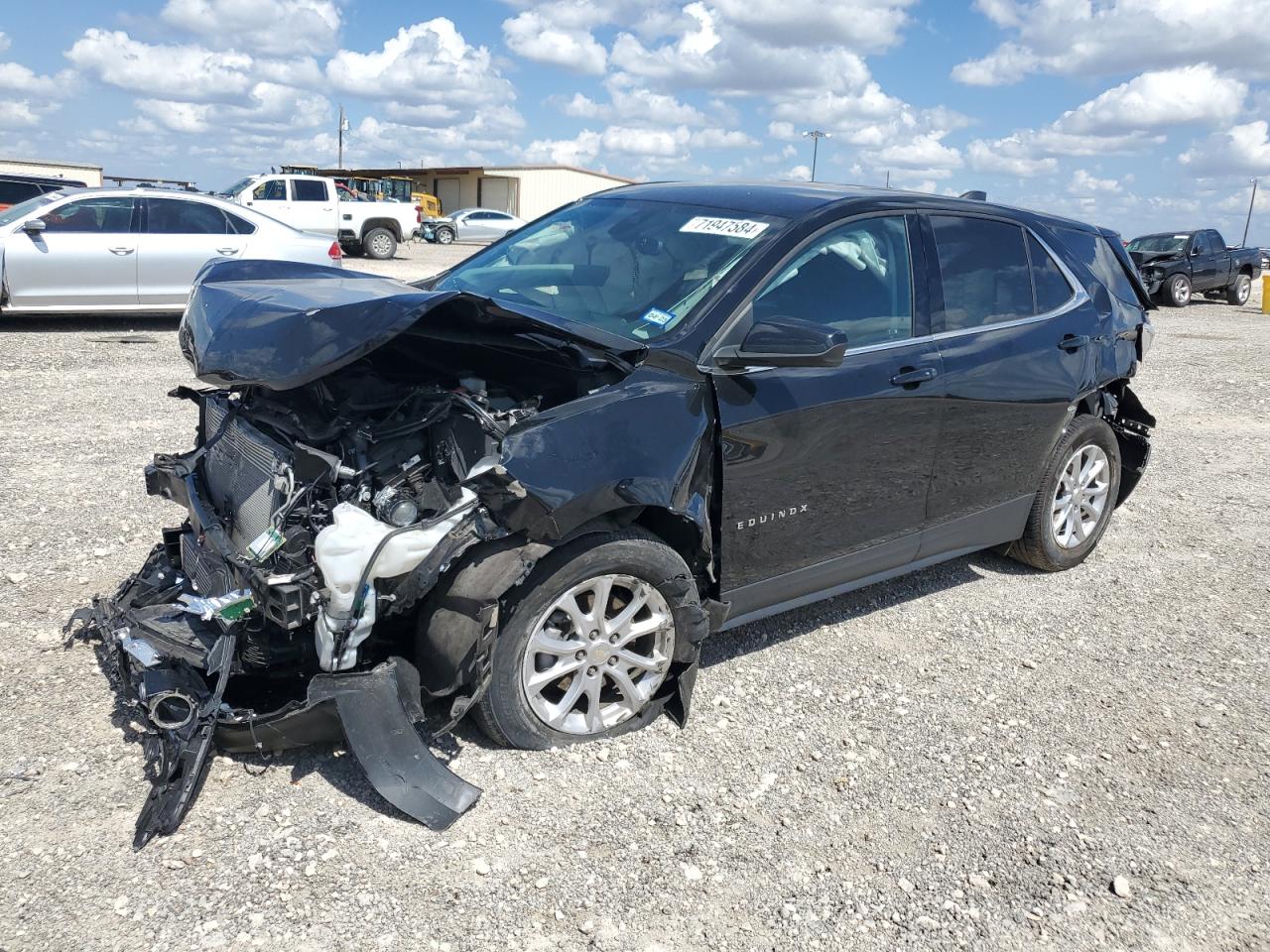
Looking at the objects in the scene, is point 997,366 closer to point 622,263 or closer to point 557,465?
point 622,263

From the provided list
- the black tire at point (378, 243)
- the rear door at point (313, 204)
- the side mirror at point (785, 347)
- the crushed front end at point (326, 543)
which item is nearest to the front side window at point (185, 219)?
the crushed front end at point (326, 543)

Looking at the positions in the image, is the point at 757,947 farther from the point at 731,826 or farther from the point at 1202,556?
the point at 1202,556

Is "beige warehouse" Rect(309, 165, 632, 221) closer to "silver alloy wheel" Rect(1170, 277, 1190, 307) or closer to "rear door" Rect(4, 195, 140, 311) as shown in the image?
"silver alloy wheel" Rect(1170, 277, 1190, 307)

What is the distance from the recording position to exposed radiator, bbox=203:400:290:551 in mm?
3396

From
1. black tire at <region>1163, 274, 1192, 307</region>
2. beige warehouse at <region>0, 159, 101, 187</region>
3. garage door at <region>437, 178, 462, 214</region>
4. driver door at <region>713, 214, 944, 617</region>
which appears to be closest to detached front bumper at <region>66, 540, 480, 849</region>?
driver door at <region>713, 214, 944, 617</region>

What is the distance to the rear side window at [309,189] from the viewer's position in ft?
74.2

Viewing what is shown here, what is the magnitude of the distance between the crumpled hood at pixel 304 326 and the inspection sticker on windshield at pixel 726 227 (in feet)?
2.29

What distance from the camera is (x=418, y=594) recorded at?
9.92ft

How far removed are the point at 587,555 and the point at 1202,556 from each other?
4.28 m

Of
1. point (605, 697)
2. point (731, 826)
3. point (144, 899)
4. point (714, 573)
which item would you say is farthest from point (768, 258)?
point (144, 899)

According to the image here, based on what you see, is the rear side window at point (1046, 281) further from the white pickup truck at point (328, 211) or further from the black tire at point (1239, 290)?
the black tire at point (1239, 290)

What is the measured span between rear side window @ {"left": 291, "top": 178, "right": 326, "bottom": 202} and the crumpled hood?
799 inches

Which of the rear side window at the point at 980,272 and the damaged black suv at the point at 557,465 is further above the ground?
the rear side window at the point at 980,272

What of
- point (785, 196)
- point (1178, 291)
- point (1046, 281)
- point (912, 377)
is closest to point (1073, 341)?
point (1046, 281)
